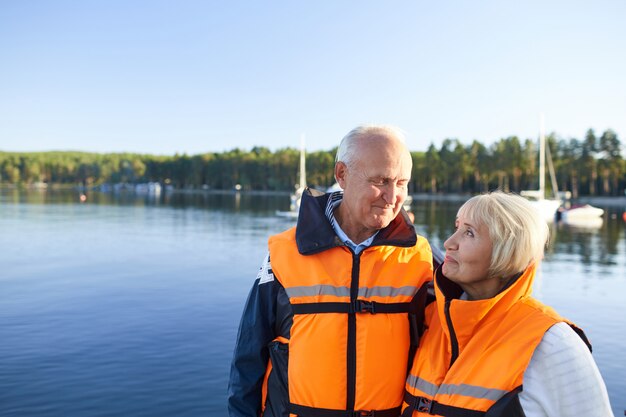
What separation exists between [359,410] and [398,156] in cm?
135

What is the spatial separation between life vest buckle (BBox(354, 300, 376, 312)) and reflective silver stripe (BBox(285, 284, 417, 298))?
36 mm

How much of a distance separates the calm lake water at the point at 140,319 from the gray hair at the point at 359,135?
6505 millimetres

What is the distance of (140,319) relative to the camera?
1268 cm

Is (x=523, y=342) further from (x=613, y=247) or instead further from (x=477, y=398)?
(x=613, y=247)

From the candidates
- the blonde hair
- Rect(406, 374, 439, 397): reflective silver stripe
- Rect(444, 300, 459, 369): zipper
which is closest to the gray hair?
the blonde hair

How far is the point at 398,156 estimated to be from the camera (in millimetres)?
2809

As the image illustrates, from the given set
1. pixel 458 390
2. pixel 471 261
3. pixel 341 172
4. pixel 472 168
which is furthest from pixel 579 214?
pixel 458 390

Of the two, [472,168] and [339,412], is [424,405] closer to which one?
[339,412]

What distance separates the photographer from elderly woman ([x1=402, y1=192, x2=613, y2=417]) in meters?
2.21

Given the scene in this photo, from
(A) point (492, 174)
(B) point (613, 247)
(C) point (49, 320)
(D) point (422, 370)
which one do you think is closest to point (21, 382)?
(C) point (49, 320)

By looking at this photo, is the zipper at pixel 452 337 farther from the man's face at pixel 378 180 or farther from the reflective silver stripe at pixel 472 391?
the man's face at pixel 378 180

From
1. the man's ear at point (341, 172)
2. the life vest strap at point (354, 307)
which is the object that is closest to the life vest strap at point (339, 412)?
the life vest strap at point (354, 307)

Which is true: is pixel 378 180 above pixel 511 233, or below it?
above

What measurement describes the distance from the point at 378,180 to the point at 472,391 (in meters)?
1.14
